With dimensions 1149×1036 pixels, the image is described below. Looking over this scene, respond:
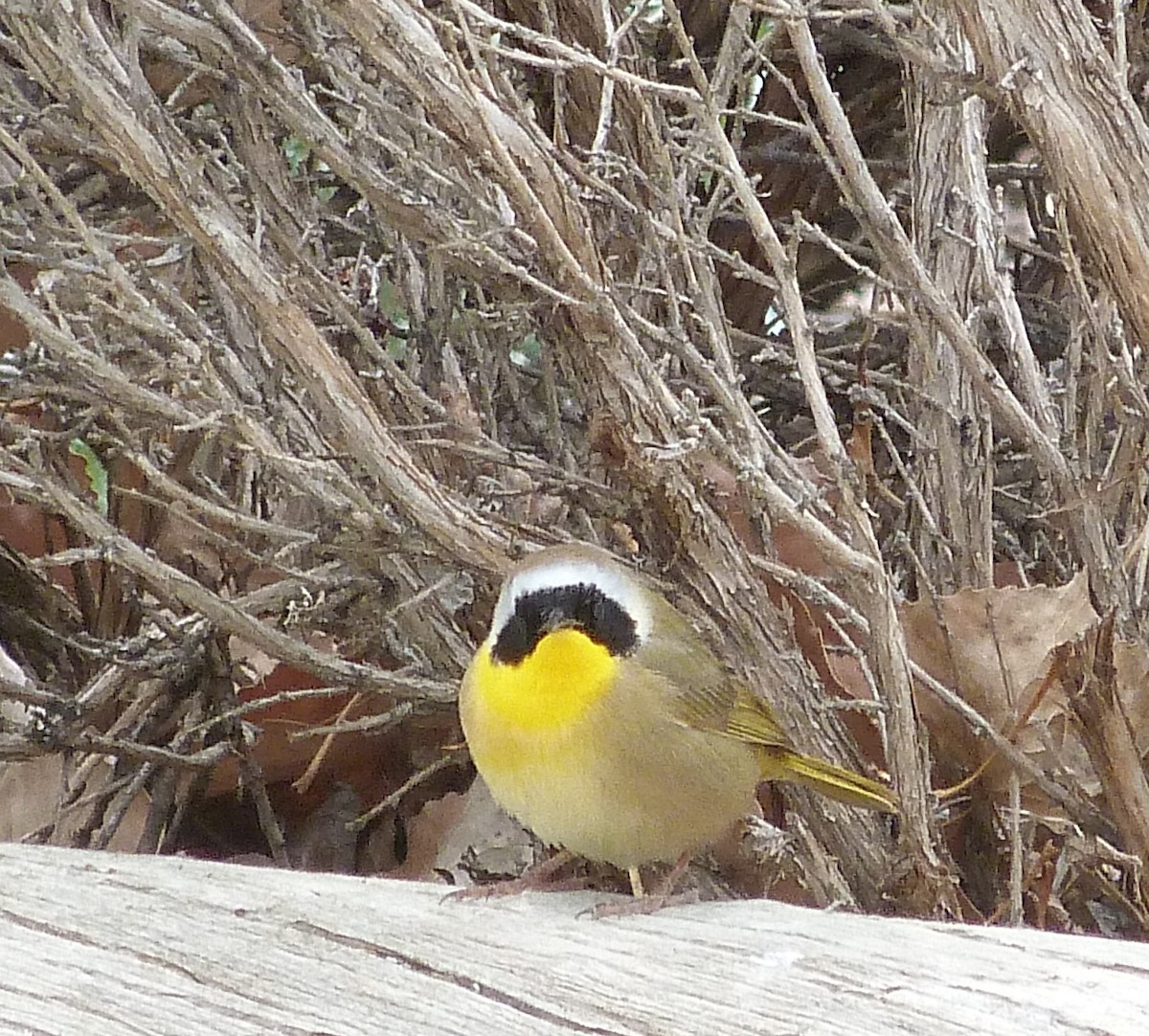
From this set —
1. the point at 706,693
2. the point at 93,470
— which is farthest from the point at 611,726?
the point at 93,470

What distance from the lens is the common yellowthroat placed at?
6.85 ft

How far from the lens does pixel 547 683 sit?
2.12 metres

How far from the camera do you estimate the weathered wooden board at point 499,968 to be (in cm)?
137

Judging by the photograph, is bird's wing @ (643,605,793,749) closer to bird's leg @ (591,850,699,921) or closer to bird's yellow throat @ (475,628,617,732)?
bird's yellow throat @ (475,628,617,732)

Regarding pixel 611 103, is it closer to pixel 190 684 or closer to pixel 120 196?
pixel 120 196

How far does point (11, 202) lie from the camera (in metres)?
2.69

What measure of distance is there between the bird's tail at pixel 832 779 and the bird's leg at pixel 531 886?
0.29 metres

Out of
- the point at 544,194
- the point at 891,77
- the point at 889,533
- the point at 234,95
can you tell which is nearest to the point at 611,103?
the point at 544,194

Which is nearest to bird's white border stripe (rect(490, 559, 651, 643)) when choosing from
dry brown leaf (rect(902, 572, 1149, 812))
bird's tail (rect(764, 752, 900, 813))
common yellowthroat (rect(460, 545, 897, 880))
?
common yellowthroat (rect(460, 545, 897, 880))

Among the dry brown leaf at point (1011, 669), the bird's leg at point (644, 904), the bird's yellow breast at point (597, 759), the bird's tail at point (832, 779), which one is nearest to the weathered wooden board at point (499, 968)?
the bird's leg at point (644, 904)

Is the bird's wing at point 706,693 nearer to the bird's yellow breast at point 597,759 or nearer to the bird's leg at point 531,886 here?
the bird's yellow breast at point 597,759

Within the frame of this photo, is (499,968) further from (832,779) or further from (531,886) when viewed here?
(832,779)

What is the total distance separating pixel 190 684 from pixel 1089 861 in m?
1.47

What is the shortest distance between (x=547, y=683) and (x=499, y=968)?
599 mm
